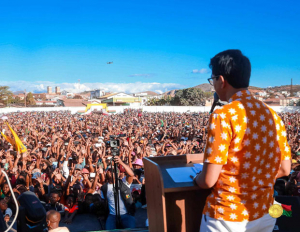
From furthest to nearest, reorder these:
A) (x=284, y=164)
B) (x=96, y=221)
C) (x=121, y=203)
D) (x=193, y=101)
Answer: (x=193, y=101) → (x=96, y=221) → (x=121, y=203) → (x=284, y=164)

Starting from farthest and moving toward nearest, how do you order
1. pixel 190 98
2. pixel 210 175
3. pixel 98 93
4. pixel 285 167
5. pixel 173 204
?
pixel 98 93 < pixel 190 98 < pixel 173 204 < pixel 285 167 < pixel 210 175

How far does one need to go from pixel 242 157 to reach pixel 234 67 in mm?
380

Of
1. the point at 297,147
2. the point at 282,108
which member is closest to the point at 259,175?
the point at 297,147

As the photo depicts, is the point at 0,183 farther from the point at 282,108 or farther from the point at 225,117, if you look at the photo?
the point at 282,108

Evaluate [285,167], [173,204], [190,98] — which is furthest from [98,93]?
[285,167]

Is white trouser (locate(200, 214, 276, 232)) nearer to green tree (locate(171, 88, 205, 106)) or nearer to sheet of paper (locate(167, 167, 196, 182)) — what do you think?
sheet of paper (locate(167, 167, 196, 182))

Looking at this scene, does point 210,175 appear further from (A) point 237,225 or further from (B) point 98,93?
(B) point 98,93

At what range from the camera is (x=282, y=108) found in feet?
112

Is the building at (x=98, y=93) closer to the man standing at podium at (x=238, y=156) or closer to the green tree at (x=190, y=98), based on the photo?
the green tree at (x=190, y=98)

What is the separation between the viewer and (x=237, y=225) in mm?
1115

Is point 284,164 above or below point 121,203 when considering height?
above

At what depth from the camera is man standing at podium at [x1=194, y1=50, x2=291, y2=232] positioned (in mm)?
1067

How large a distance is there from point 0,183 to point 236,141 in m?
4.76

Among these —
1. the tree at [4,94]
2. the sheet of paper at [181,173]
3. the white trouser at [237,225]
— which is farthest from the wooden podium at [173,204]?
the tree at [4,94]
